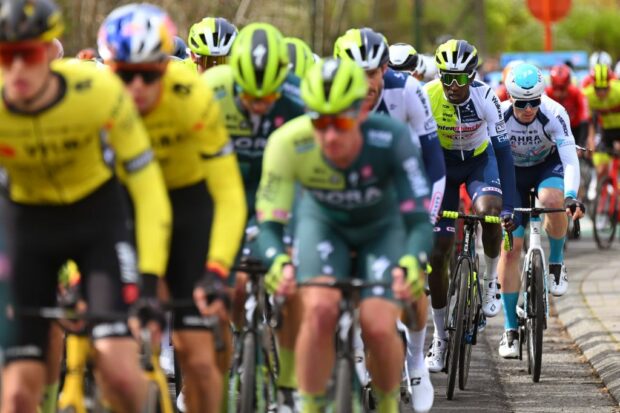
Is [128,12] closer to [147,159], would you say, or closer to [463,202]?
[147,159]

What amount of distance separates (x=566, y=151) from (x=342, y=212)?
190 inches

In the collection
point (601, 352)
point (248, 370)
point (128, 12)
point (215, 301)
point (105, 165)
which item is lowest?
point (601, 352)

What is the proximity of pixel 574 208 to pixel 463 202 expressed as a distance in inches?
283

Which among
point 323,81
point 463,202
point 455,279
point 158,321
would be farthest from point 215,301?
point 463,202

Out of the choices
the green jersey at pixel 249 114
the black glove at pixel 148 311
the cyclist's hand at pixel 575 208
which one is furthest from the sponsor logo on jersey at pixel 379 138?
the cyclist's hand at pixel 575 208

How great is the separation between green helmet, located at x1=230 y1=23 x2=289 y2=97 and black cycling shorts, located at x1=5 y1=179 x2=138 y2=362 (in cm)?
168

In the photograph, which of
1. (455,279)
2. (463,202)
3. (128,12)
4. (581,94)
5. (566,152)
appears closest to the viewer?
(128,12)

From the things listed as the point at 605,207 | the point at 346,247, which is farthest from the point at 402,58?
the point at 605,207

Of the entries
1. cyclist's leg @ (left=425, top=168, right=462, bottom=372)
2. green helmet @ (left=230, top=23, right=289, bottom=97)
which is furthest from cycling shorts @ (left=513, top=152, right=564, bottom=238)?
green helmet @ (left=230, top=23, right=289, bottom=97)

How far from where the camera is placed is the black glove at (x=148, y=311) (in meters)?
6.53

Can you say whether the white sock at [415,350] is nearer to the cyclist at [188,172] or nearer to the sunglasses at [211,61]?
the sunglasses at [211,61]

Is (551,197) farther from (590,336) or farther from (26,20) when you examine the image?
(26,20)

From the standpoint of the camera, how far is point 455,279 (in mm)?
11391

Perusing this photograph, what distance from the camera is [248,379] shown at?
314 inches
